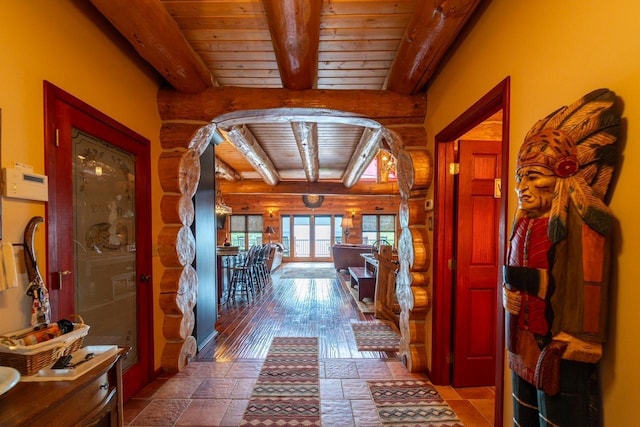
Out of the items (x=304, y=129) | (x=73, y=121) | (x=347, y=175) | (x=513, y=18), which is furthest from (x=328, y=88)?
(x=347, y=175)

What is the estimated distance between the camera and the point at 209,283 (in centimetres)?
349

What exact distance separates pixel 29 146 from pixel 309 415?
7.57ft

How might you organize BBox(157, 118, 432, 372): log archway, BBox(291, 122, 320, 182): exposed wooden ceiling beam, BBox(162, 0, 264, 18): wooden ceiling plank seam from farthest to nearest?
BBox(291, 122, 320, 182): exposed wooden ceiling beam
BBox(157, 118, 432, 372): log archway
BBox(162, 0, 264, 18): wooden ceiling plank seam

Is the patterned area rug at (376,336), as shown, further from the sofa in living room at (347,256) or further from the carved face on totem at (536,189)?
the sofa in living room at (347,256)

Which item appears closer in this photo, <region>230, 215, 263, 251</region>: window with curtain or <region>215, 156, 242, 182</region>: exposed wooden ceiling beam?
<region>215, 156, 242, 182</region>: exposed wooden ceiling beam

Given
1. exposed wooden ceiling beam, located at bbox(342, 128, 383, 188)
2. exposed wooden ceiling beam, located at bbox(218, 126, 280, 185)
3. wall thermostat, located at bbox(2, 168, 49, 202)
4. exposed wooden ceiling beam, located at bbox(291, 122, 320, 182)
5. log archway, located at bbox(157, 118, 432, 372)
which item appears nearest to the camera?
wall thermostat, located at bbox(2, 168, 49, 202)

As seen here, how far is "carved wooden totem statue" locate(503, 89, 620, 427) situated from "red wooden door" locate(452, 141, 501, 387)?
4.55ft

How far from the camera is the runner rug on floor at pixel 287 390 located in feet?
6.55

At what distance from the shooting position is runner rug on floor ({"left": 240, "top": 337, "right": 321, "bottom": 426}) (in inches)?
78.6

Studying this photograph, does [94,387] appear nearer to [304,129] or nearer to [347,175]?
[304,129]

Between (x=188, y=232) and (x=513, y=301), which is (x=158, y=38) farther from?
(x=513, y=301)

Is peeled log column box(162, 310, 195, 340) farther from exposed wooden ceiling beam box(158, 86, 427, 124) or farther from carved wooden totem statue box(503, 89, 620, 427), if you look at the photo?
carved wooden totem statue box(503, 89, 620, 427)

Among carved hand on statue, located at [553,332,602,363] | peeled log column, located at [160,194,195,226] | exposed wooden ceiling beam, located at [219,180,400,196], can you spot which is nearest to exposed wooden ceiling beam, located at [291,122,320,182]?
peeled log column, located at [160,194,195,226]

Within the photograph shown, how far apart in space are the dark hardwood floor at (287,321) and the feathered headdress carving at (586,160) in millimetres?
2501
